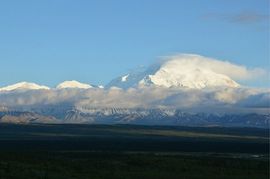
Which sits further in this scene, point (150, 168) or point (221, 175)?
point (150, 168)

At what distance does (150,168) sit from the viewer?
216ft

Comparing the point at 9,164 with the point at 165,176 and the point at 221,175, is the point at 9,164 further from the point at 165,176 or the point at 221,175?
the point at 221,175

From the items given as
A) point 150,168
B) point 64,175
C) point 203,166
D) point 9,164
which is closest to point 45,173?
point 64,175

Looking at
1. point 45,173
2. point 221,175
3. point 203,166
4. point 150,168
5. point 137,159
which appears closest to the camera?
point 45,173

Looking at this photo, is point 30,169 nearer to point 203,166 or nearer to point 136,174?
point 136,174

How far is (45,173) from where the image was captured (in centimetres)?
5269

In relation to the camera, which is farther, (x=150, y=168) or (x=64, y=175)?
(x=150, y=168)

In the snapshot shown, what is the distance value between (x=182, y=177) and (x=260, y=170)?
14897 mm

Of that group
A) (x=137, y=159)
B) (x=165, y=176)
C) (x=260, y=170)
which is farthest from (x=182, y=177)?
(x=137, y=159)

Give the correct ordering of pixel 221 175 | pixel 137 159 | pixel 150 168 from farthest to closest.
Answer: pixel 137 159 → pixel 150 168 → pixel 221 175

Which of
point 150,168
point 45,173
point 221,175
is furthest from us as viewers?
point 150,168

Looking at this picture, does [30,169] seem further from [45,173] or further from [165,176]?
[165,176]

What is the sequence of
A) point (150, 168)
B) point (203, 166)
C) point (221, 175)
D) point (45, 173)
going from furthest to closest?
point (203, 166) < point (150, 168) < point (221, 175) < point (45, 173)

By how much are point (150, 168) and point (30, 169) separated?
14.9 meters
